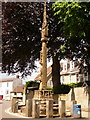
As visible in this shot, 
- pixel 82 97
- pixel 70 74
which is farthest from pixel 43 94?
pixel 70 74

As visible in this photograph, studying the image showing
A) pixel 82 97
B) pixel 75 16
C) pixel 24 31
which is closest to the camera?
pixel 75 16

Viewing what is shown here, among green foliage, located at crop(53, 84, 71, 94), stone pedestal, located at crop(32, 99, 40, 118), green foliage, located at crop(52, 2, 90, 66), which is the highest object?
green foliage, located at crop(52, 2, 90, 66)

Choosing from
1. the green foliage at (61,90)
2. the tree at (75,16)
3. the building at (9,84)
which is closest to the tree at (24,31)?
the green foliage at (61,90)

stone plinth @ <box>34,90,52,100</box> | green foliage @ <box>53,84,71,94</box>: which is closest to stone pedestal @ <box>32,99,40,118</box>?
stone plinth @ <box>34,90,52,100</box>

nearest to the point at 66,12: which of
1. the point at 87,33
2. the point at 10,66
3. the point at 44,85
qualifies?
the point at 87,33

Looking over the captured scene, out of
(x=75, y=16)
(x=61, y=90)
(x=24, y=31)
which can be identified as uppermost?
(x=24, y=31)

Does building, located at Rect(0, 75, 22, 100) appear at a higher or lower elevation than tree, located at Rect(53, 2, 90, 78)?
lower

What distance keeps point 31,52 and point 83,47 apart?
260 inches

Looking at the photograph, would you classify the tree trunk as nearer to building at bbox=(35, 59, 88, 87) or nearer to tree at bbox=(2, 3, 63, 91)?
tree at bbox=(2, 3, 63, 91)

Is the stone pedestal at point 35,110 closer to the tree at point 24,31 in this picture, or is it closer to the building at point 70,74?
A: the tree at point 24,31

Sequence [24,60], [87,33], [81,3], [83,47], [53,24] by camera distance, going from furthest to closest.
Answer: [24,60]
[53,24]
[83,47]
[87,33]
[81,3]

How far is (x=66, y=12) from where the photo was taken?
17641mm

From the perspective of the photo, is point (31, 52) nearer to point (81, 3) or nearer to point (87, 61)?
point (87, 61)

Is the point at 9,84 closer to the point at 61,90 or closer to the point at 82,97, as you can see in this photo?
the point at 61,90
